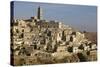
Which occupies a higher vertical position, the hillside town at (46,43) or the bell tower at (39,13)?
the bell tower at (39,13)

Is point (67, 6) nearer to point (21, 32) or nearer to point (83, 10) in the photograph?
point (83, 10)

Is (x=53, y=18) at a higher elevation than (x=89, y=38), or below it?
higher

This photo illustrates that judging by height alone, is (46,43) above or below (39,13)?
below

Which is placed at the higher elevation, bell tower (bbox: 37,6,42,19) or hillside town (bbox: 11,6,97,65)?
bell tower (bbox: 37,6,42,19)
